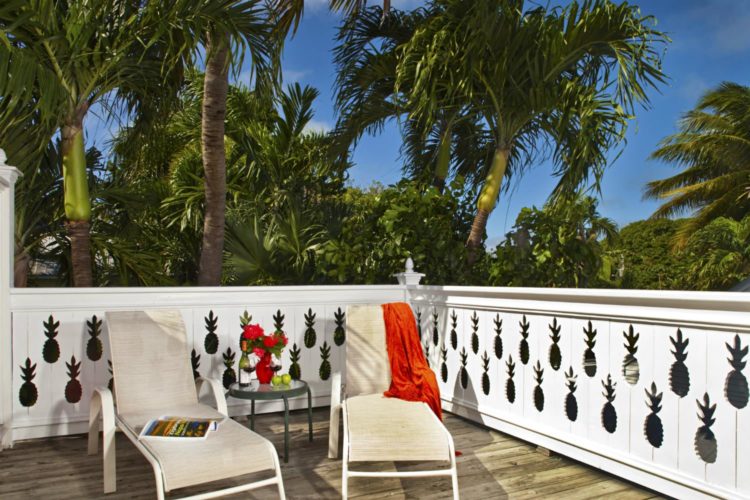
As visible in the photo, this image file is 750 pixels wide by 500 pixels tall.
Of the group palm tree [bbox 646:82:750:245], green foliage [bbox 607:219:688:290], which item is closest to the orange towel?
green foliage [bbox 607:219:688:290]

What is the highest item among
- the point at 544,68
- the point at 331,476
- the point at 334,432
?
the point at 544,68

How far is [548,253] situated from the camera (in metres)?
5.59

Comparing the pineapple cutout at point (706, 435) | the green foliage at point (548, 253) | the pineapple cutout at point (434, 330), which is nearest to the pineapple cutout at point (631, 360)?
the pineapple cutout at point (706, 435)

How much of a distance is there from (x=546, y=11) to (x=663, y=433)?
507 cm

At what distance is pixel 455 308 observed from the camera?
4.36 meters

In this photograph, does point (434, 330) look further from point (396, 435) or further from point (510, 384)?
point (396, 435)

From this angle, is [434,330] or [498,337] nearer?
[498,337]

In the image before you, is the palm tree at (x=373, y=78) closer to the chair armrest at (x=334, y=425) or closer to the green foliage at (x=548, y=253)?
the green foliage at (x=548, y=253)

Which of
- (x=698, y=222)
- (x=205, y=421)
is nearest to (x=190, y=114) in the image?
(x=205, y=421)

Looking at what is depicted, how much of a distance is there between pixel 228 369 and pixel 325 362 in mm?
791

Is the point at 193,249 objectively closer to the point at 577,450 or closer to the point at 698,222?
the point at 577,450

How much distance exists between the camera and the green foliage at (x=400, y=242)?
18.6 ft

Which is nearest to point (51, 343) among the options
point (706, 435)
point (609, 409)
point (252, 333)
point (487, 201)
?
point (252, 333)

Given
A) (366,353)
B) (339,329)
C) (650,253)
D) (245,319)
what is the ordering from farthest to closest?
1. (650,253)
2. (339,329)
3. (245,319)
4. (366,353)
